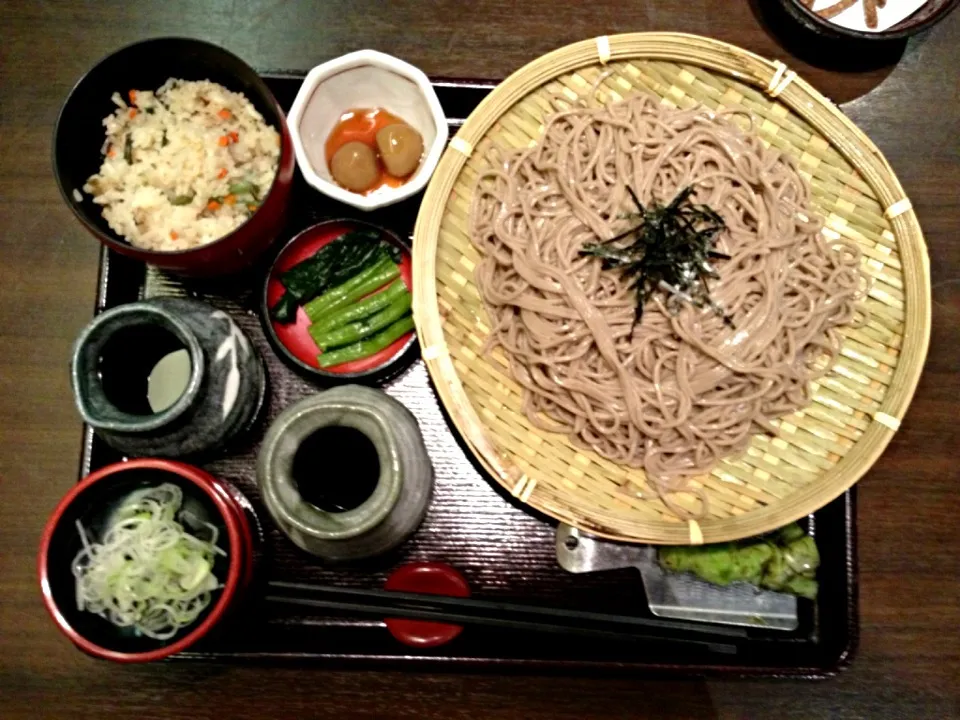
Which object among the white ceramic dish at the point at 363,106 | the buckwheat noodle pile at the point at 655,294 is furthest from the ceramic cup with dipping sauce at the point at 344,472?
the white ceramic dish at the point at 363,106

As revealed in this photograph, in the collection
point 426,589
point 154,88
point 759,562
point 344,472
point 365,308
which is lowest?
point 426,589

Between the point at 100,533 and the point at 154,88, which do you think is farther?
the point at 154,88

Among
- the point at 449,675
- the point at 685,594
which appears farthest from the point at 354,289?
the point at 685,594

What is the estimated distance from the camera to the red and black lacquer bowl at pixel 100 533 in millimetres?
1703

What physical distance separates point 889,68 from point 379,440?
2147mm

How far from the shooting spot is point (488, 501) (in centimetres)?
215

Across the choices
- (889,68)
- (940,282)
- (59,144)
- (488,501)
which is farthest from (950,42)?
(59,144)

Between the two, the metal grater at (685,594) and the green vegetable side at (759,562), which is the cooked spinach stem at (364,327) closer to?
the metal grater at (685,594)

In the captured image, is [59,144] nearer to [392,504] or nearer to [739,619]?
[392,504]

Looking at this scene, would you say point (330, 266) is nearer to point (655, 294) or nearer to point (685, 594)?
point (655, 294)

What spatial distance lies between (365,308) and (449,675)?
1147mm

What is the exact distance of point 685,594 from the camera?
80.7 inches

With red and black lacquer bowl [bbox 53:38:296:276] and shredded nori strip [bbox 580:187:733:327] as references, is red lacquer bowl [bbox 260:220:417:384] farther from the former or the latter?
shredded nori strip [bbox 580:187:733:327]

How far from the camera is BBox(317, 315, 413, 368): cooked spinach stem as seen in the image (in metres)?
2.13
